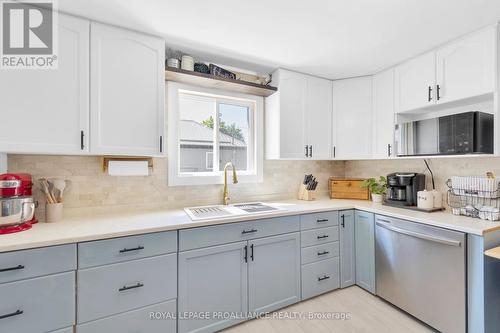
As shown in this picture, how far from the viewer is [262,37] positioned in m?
1.79

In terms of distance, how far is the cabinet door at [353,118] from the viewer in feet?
8.29

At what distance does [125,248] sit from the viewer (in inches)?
54.9

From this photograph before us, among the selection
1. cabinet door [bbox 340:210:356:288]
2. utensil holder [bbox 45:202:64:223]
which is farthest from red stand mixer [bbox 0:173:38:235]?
cabinet door [bbox 340:210:356:288]

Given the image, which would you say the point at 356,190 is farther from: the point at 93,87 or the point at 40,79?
the point at 40,79

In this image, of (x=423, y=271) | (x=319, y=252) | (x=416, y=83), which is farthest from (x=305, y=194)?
(x=416, y=83)

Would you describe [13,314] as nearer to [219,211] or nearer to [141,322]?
[141,322]

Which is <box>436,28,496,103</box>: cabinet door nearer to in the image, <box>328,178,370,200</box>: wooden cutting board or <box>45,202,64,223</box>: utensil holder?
<box>328,178,370,200</box>: wooden cutting board

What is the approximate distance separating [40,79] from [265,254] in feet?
6.63

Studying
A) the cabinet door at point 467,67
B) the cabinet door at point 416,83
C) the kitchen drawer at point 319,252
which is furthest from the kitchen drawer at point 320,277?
the cabinet door at point 467,67

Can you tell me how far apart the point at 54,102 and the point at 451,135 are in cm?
286

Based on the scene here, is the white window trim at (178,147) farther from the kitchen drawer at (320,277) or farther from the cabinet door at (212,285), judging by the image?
the kitchen drawer at (320,277)

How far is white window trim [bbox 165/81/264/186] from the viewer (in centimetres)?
210

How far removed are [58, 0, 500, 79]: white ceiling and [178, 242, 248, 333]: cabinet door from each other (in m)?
1.66

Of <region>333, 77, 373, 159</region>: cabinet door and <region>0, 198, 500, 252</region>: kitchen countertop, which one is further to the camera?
<region>333, 77, 373, 159</region>: cabinet door
